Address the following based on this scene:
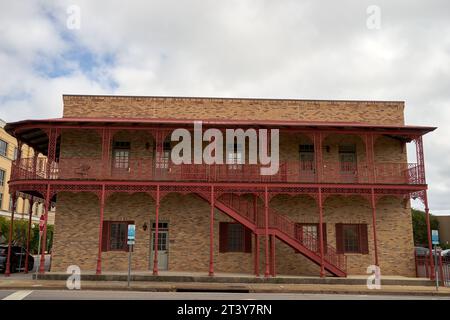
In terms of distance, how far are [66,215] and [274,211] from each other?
10.5m

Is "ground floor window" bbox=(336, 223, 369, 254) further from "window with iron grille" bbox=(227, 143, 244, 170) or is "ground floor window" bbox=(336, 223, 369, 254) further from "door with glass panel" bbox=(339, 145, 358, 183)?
"window with iron grille" bbox=(227, 143, 244, 170)

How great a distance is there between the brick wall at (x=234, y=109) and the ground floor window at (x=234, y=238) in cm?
604

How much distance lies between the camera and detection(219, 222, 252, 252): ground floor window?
1994 cm

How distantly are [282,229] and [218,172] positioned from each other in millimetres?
4074

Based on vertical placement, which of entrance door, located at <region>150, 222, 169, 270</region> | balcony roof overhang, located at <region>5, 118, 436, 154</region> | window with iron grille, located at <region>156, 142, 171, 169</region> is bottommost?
entrance door, located at <region>150, 222, 169, 270</region>

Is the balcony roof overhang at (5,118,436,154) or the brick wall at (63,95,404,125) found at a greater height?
the brick wall at (63,95,404,125)

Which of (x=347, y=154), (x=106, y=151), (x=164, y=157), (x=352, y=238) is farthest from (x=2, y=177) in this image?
(x=352, y=238)

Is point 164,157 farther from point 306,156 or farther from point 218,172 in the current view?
point 306,156

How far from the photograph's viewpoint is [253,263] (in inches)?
778

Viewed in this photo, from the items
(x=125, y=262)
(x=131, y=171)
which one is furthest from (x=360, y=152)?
(x=125, y=262)

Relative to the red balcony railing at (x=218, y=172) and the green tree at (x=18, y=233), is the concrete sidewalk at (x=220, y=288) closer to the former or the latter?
the red balcony railing at (x=218, y=172)

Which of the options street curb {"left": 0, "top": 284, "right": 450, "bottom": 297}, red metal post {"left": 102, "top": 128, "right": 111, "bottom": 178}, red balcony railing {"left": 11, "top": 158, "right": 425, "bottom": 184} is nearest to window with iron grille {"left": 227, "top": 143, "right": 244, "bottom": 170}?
red balcony railing {"left": 11, "top": 158, "right": 425, "bottom": 184}

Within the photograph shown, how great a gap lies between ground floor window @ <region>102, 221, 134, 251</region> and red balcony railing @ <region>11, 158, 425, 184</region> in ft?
7.89
